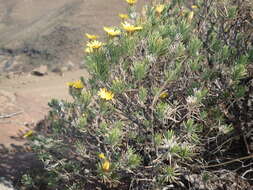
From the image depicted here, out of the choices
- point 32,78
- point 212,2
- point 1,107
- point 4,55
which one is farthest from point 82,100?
point 4,55

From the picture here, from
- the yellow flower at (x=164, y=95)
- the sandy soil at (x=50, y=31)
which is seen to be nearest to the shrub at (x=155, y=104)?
the yellow flower at (x=164, y=95)

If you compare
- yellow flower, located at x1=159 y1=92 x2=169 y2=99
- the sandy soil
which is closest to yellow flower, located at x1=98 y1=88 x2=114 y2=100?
yellow flower, located at x1=159 y1=92 x2=169 y2=99

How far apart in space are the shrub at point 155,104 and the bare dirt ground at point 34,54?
196 centimetres

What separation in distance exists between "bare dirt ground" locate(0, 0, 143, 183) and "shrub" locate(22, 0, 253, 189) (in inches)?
77.0

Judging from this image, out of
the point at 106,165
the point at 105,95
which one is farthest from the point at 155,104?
the point at 106,165

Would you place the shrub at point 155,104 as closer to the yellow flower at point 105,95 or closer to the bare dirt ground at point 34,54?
the yellow flower at point 105,95

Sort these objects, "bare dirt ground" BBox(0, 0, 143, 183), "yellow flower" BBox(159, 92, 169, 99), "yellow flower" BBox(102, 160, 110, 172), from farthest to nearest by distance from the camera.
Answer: "bare dirt ground" BBox(0, 0, 143, 183) → "yellow flower" BBox(159, 92, 169, 99) → "yellow flower" BBox(102, 160, 110, 172)

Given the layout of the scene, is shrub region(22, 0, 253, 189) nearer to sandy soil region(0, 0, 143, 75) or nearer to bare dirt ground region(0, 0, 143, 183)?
bare dirt ground region(0, 0, 143, 183)

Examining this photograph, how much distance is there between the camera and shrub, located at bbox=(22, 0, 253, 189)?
2250 mm

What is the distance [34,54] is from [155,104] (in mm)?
14975

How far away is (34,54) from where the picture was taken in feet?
54.0

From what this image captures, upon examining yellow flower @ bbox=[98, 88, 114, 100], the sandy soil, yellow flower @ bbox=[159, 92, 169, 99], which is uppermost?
yellow flower @ bbox=[98, 88, 114, 100]

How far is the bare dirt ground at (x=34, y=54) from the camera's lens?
5.81 meters

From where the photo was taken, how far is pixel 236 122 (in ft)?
9.27
